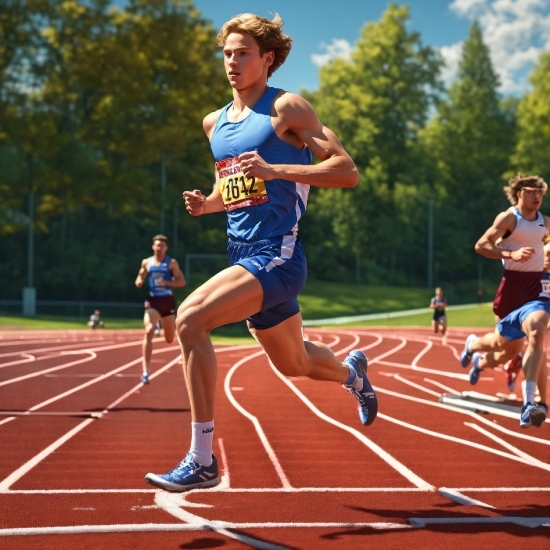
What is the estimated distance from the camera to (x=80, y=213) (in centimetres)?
5303

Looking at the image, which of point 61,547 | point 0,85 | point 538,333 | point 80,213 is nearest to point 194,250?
point 80,213

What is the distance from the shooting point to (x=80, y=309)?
3916 centimetres

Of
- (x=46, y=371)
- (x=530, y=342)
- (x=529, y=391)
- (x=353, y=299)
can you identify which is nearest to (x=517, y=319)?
(x=530, y=342)

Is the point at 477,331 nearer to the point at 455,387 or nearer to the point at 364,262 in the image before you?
the point at 455,387

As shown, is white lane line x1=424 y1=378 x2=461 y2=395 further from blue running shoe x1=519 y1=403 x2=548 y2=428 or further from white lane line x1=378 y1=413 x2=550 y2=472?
blue running shoe x1=519 y1=403 x2=548 y2=428

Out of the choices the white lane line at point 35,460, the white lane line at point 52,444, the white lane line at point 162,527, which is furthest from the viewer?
the white lane line at point 52,444

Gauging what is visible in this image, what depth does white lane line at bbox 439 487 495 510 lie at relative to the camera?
5.17 metres

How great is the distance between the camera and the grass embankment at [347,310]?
3434cm

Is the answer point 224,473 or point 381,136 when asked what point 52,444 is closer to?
point 224,473

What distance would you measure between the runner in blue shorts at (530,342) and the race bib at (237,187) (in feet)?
11.5

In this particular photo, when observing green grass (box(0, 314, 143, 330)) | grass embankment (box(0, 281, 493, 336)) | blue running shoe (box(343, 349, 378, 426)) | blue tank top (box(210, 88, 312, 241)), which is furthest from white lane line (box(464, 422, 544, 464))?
green grass (box(0, 314, 143, 330))

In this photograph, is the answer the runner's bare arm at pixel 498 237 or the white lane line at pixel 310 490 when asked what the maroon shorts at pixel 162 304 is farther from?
the white lane line at pixel 310 490

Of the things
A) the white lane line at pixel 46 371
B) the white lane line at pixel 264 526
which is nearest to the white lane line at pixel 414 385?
the white lane line at pixel 46 371

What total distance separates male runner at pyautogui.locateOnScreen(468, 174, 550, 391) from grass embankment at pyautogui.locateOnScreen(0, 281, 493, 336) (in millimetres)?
21812
